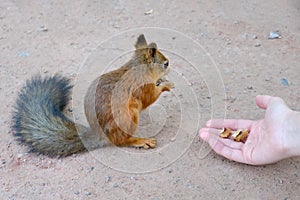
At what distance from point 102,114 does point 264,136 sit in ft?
2.20

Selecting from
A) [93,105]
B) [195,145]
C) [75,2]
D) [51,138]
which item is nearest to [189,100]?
[195,145]

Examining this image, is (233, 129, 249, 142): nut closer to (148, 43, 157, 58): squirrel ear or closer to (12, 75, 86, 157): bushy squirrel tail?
(148, 43, 157, 58): squirrel ear

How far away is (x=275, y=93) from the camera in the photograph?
2.36m

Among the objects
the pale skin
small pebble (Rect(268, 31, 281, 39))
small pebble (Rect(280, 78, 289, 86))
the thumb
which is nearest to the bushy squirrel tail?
the pale skin

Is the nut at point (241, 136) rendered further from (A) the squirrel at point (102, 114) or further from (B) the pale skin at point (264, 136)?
(A) the squirrel at point (102, 114)

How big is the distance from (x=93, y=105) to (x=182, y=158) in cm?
44

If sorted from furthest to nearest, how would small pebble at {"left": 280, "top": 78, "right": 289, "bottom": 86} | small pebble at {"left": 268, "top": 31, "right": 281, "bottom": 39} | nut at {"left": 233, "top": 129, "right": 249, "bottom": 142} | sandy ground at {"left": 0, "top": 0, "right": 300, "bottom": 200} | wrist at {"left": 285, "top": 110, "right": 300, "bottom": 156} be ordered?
small pebble at {"left": 268, "top": 31, "right": 281, "bottom": 39} → small pebble at {"left": 280, "top": 78, "right": 289, "bottom": 86} → nut at {"left": 233, "top": 129, "right": 249, "bottom": 142} → sandy ground at {"left": 0, "top": 0, "right": 300, "bottom": 200} → wrist at {"left": 285, "top": 110, "right": 300, "bottom": 156}

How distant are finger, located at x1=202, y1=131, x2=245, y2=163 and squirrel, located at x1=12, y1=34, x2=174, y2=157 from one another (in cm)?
27

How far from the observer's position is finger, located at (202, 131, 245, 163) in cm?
188

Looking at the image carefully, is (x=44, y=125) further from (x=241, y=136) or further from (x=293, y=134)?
(x=293, y=134)

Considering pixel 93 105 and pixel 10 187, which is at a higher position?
pixel 93 105

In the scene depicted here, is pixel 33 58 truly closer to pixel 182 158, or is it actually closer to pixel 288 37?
pixel 182 158

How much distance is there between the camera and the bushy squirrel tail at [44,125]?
6.42ft

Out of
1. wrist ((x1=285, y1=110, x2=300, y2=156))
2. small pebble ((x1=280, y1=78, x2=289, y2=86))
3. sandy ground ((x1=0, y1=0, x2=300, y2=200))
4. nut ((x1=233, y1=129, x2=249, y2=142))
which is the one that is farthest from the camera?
small pebble ((x1=280, y1=78, x2=289, y2=86))
